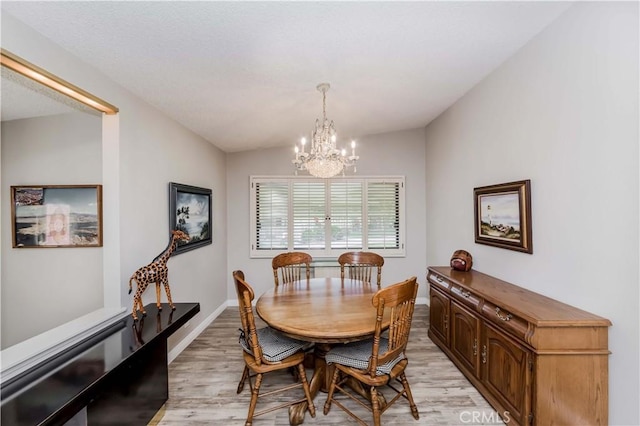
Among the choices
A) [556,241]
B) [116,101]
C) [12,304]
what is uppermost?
[116,101]

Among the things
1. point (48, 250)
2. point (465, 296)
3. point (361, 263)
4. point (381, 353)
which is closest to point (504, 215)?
point (465, 296)

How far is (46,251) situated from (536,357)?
13.7ft

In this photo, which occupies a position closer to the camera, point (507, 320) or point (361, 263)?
point (507, 320)

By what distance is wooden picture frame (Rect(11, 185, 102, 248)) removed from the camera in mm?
2680

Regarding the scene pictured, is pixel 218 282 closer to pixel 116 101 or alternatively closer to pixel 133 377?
pixel 133 377

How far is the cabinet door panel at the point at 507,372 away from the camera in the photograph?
5.85 ft

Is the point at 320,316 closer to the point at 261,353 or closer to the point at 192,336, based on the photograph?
the point at 261,353

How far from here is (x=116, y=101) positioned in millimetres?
2152

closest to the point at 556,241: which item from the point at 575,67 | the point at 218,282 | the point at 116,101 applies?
the point at 575,67

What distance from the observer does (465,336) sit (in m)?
2.53

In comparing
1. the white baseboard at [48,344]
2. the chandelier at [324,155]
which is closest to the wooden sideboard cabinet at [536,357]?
the chandelier at [324,155]

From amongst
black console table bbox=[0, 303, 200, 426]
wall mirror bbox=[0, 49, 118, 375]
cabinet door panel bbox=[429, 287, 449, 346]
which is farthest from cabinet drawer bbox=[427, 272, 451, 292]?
wall mirror bbox=[0, 49, 118, 375]

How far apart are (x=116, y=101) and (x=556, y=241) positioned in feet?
11.4

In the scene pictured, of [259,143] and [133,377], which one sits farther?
[259,143]
